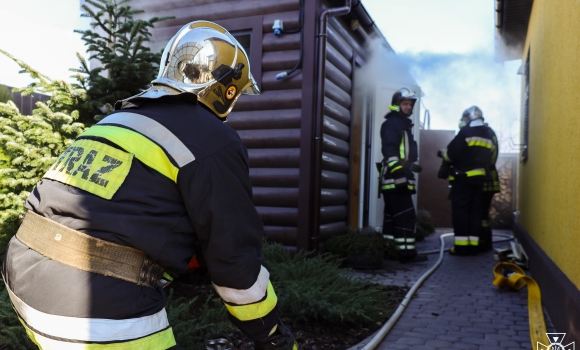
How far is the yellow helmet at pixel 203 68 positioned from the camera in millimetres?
2041

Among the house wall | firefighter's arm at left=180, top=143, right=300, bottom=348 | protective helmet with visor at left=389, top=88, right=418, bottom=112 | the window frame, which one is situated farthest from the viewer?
protective helmet with visor at left=389, top=88, right=418, bottom=112

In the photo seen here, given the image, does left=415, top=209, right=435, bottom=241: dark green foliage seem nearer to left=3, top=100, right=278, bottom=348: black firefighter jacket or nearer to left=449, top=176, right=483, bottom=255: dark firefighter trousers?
left=449, top=176, right=483, bottom=255: dark firefighter trousers

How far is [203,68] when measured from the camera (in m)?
2.06

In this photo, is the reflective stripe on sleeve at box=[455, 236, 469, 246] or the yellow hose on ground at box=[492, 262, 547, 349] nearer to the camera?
the yellow hose on ground at box=[492, 262, 547, 349]

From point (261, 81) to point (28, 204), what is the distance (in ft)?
17.2

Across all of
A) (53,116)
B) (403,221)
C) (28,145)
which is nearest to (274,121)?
(403,221)

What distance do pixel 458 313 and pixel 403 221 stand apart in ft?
8.58

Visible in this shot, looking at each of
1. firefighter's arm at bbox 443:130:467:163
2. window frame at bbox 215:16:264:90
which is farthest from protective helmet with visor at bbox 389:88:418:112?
window frame at bbox 215:16:264:90

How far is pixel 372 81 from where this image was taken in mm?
9070

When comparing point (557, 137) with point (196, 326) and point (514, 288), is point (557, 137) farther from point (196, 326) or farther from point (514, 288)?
point (196, 326)

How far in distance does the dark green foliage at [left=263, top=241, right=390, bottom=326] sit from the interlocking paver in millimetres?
249

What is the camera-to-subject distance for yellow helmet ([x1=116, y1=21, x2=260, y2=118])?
2.04 metres

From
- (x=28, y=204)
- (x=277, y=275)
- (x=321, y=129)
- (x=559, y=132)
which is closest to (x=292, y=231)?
(x=321, y=129)

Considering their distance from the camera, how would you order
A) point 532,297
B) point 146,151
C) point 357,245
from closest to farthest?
point 146,151, point 532,297, point 357,245
